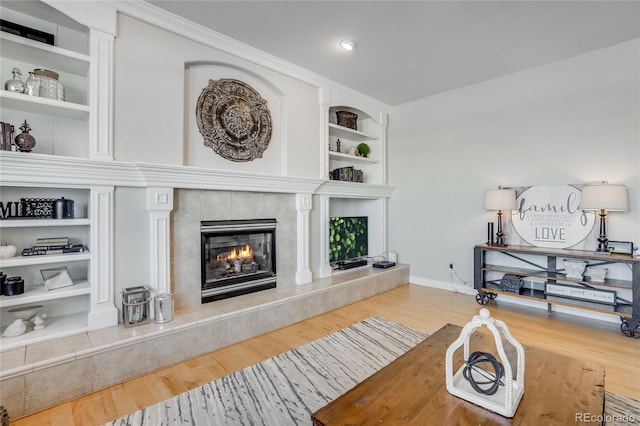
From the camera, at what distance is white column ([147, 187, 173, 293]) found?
247 cm

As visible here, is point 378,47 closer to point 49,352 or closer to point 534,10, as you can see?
point 534,10

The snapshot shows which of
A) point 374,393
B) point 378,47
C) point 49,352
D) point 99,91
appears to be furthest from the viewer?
point 378,47

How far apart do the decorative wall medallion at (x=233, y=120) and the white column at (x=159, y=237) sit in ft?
2.41

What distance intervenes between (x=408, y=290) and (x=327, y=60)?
10.2 ft

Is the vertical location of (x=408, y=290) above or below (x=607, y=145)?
below

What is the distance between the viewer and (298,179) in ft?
11.3

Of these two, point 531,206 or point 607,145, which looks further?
point 531,206

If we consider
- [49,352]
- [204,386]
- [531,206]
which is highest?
[531,206]

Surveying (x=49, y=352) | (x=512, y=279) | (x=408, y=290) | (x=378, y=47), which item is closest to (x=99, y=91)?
(x=49, y=352)

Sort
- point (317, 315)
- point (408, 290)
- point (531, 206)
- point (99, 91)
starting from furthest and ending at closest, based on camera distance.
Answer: point (408, 290), point (531, 206), point (317, 315), point (99, 91)

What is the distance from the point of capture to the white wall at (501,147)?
306 centimetres

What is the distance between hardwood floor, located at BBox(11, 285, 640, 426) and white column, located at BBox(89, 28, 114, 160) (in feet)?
5.38

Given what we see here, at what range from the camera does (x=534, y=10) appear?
2469 mm

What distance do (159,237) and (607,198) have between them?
3.98 m
